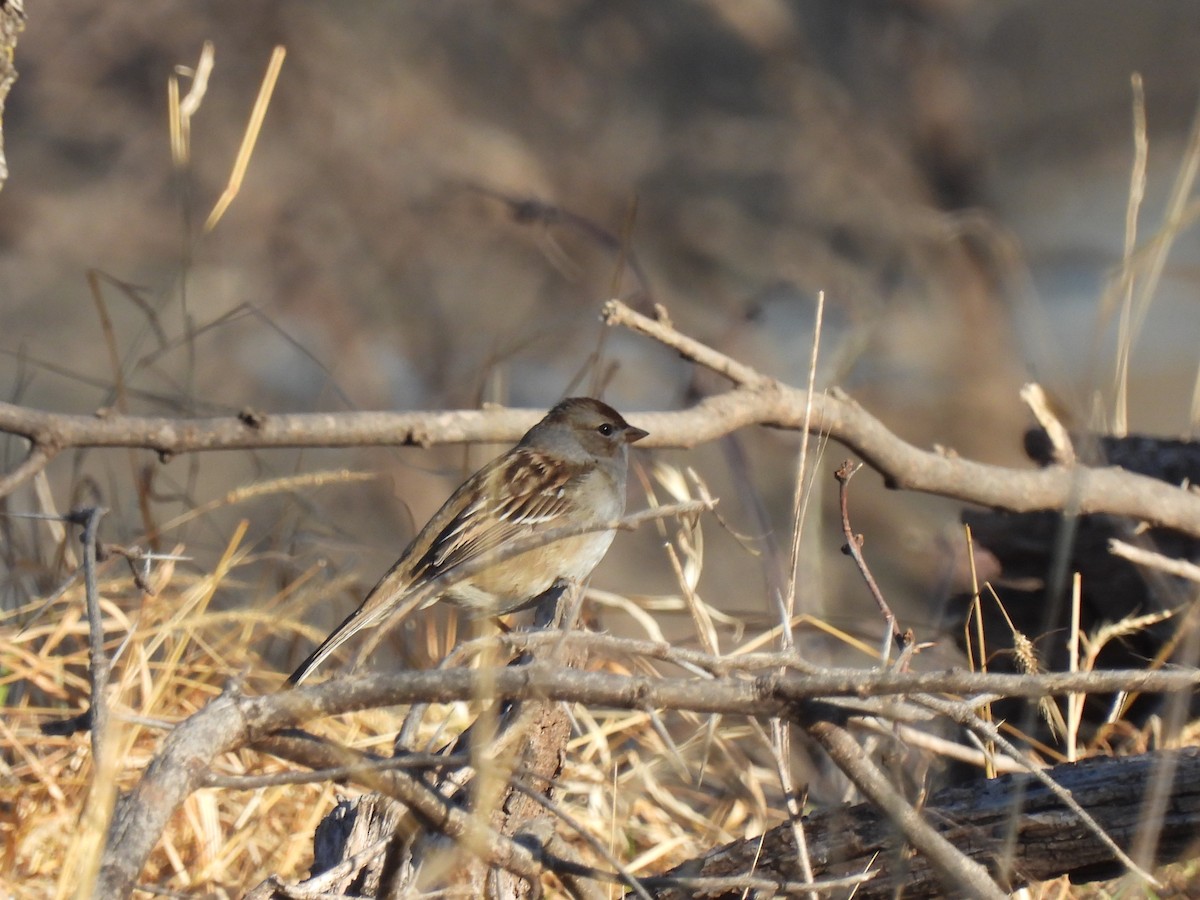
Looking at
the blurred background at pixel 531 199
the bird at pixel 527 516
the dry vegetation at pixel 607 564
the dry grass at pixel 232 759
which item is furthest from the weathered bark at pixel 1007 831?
the blurred background at pixel 531 199

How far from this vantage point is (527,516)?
12.6 feet

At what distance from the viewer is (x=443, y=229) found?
302 inches

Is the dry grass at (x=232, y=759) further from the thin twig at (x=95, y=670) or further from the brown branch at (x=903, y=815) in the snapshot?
the brown branch at (x=903, y=815)

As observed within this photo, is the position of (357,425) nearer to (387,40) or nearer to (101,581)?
(101,581)

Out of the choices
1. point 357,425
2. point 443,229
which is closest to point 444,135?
point 443,229

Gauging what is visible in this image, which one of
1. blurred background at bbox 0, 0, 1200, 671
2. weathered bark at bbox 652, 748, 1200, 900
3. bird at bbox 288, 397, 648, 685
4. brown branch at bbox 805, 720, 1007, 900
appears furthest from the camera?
blurred background at bbox 0, 0, 1200, 671

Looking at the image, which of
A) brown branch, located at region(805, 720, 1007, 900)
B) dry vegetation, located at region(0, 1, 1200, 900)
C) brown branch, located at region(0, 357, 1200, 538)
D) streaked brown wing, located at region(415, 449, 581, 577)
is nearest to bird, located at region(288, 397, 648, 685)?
streaked brown wing, located at region(415, 449, 581, 577)

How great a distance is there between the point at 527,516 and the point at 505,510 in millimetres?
71

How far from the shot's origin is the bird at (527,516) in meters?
3.55

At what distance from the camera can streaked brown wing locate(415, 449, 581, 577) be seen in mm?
3625

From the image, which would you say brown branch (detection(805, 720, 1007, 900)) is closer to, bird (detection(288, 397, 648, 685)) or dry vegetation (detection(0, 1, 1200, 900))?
dry vegetation (detection(0, 1, 1200, 900))

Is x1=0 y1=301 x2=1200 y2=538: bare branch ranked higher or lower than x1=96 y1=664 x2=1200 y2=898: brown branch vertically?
higher

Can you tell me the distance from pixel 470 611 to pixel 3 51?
6.16 ft

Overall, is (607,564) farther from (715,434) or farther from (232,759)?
A: (232,759)
